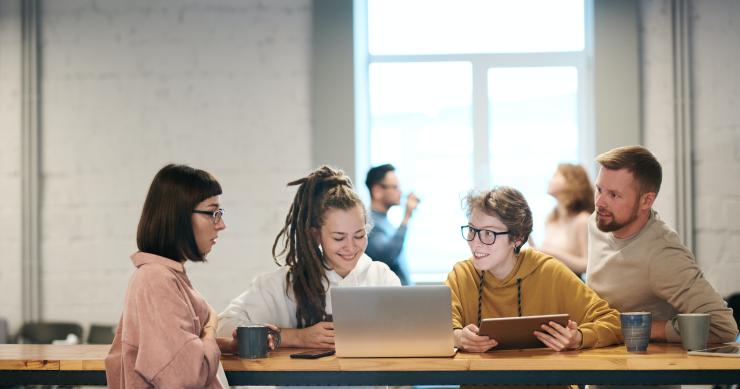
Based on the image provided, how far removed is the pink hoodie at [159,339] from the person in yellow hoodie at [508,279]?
75cm

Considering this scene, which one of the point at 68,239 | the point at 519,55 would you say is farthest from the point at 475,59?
the point at 68,239

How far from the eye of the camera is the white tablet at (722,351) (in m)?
2.25

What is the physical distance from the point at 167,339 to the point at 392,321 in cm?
55

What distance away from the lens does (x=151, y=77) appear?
16.5 feet

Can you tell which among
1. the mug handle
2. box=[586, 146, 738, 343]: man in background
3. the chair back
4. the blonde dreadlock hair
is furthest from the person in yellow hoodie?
the chair back

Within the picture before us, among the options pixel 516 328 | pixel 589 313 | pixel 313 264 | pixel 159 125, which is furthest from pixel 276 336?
pixel 159 125

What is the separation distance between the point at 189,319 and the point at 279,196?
280 centimetres

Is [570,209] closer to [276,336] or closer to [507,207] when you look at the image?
[507,207]

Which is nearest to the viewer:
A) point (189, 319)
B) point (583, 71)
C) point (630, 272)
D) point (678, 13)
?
point (189, 319)

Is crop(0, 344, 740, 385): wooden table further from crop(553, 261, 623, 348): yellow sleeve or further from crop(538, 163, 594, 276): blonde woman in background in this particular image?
crop(538, 163, 594, 276): blonde woman in background

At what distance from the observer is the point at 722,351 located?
232 cm

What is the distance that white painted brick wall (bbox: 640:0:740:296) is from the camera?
4.78m

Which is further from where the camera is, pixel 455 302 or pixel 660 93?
pixel 660 93

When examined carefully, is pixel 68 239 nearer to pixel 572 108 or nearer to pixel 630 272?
pixel 572 108
